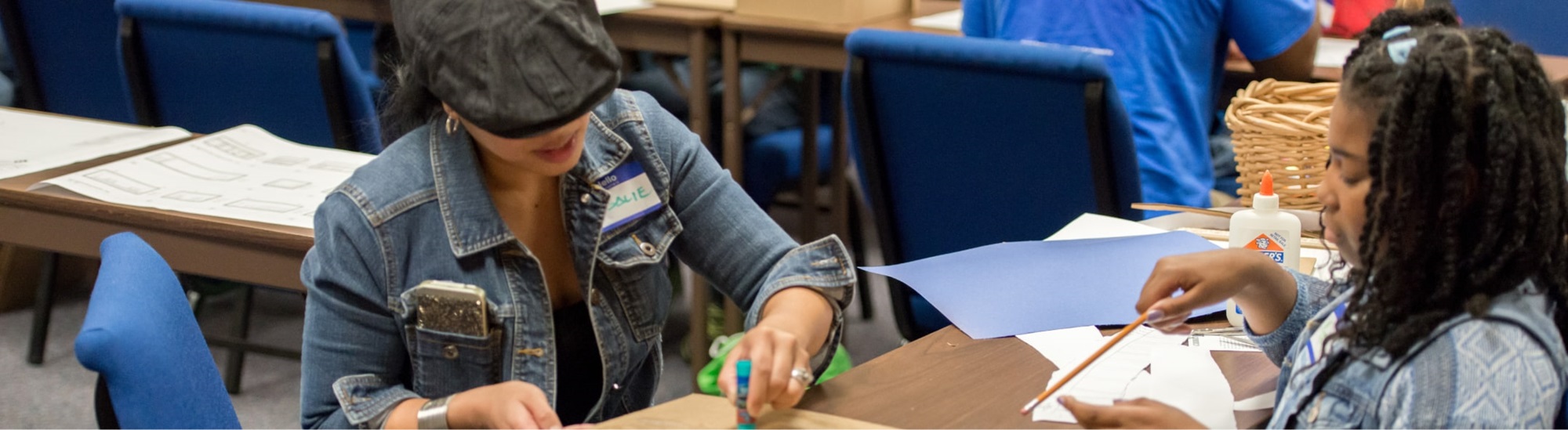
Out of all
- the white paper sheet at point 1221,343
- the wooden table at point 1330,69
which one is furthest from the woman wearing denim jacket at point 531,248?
the wooden table at point 1330,69

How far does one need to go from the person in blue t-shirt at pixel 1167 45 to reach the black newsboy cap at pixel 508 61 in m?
1.34

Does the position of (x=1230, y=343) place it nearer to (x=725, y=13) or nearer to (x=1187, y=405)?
(x=1187, y=405)

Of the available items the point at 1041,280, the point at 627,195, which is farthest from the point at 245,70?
the point at 1041,280

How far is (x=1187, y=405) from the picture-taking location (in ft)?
3.85

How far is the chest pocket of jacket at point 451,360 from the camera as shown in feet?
4.37

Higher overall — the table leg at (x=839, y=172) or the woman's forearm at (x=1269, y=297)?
the woman's forearm at (x=1269, y=297)

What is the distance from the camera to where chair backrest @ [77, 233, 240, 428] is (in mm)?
1013

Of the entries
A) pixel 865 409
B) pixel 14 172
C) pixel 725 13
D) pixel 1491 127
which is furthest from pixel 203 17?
pixel 1491 127

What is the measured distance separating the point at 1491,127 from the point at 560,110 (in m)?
0.72

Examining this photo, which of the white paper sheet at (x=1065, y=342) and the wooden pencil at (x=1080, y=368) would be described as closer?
the wooden pencil at (x=1080, y=368)

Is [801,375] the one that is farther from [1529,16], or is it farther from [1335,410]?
[1529,16]

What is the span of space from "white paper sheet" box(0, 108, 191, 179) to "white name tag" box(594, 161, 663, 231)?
1145 mm

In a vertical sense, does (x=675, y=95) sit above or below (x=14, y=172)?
below

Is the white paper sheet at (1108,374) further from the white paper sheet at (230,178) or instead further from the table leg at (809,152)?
the table leg at (809,152)
